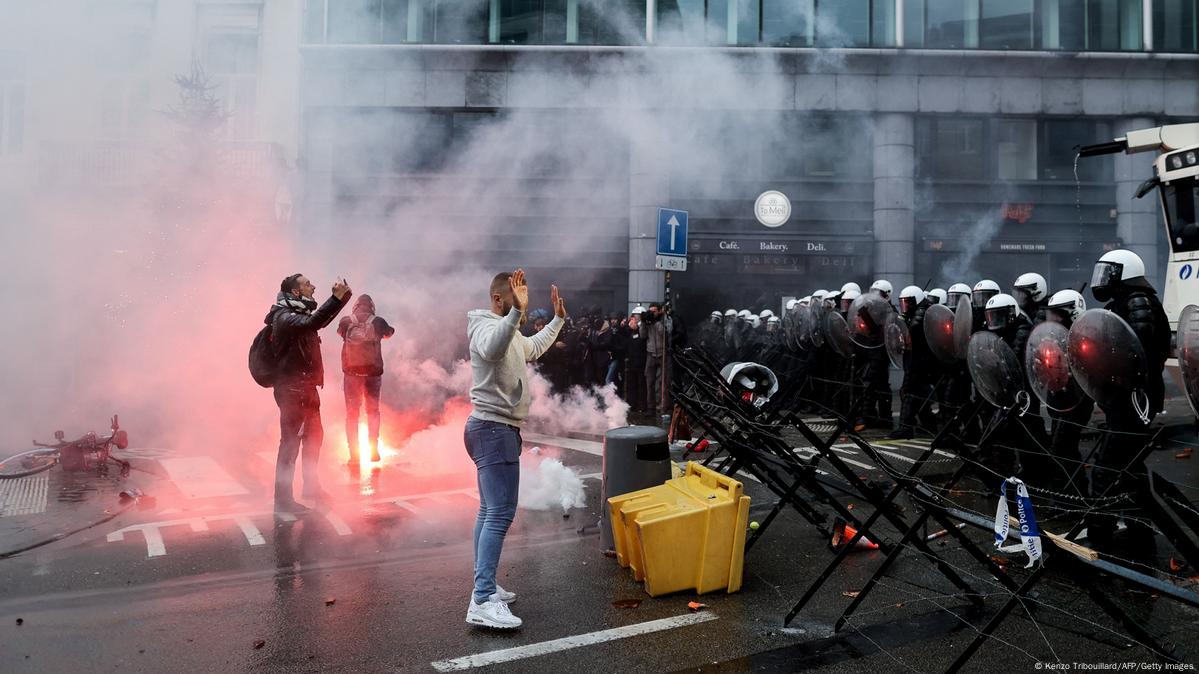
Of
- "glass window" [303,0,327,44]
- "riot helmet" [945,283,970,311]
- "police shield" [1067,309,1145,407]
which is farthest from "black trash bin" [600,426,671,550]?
"glass window" [303,0,327,44]

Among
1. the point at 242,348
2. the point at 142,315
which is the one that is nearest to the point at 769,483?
the point at 242,348

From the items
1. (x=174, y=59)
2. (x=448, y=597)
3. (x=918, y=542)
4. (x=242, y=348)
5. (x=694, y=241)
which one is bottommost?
(x=448, y=597)

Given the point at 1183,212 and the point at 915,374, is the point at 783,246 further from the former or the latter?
the point at 1183,212

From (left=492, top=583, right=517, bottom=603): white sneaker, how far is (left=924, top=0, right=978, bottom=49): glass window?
15.5m

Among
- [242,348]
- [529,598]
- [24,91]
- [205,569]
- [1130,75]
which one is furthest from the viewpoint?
[1130,75]

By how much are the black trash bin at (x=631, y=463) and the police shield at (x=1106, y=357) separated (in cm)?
240

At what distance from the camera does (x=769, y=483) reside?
469 cm

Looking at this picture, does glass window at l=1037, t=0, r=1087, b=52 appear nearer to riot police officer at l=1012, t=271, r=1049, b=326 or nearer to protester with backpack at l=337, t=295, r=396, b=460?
riot police officer at l=1012, t=271, r=1049, b=326

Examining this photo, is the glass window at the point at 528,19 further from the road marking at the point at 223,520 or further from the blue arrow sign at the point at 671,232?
the road marking at the point at 223,520

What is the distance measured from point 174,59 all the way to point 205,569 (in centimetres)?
871

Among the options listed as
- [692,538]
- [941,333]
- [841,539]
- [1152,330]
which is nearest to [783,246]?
[941,333]

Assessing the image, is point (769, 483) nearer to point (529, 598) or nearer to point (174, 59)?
point (529, 598)

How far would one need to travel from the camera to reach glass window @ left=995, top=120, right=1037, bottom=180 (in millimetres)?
17891

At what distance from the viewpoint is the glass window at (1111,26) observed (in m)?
17.1
